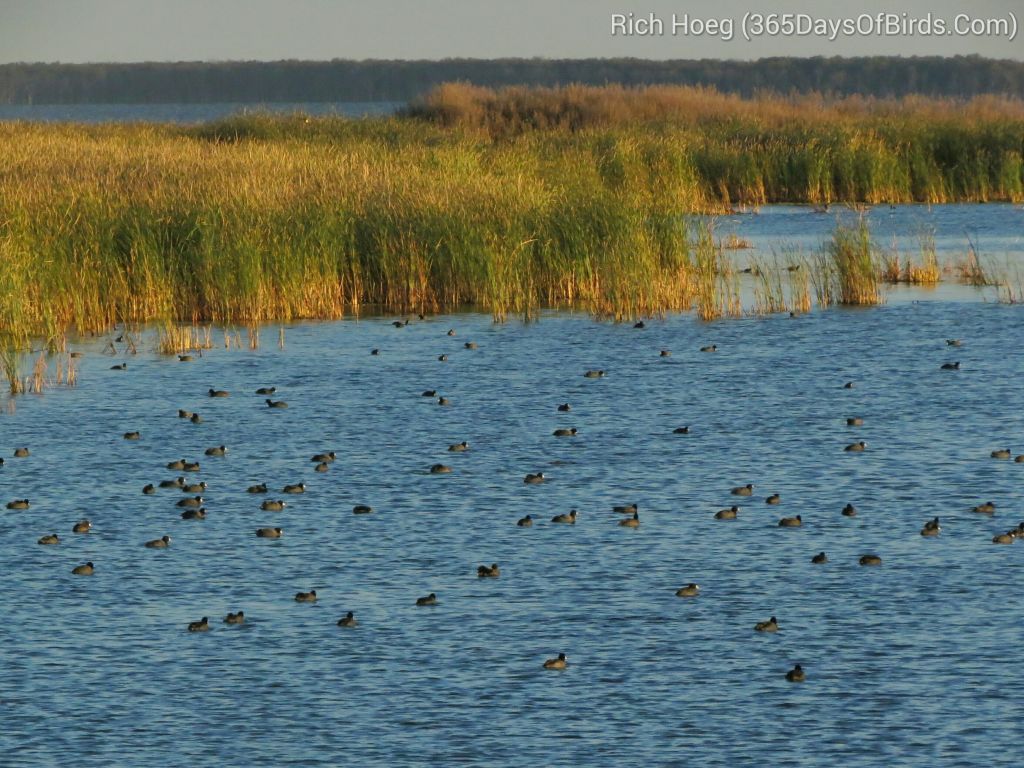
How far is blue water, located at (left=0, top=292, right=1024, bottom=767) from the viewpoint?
33.2ft

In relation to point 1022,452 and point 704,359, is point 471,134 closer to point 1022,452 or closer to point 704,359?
point 704,359

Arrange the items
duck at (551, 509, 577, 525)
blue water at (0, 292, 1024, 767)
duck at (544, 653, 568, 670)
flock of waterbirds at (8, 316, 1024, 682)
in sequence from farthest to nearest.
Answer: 1. duck at (551, 509, 577, 525)
2. flock of waterbirds at (8, 316, 1024, 682)
3. duck at (544, 653, 568, 670)
4. blue water at (0, 292, 1024, 767)

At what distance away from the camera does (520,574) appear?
44.4 feet

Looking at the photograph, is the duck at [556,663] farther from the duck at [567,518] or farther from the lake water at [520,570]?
the duck at [567,518]

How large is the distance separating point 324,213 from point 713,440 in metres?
12.3

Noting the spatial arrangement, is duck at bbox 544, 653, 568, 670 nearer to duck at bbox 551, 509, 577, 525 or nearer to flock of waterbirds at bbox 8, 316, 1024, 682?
flock of waterbirds at bbox 8, 316, 1024, 682

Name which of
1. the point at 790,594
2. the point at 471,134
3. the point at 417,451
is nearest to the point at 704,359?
the point at 417,451

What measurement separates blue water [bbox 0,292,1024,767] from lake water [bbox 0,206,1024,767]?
0.04m

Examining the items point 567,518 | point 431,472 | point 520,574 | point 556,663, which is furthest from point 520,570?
point 431,472

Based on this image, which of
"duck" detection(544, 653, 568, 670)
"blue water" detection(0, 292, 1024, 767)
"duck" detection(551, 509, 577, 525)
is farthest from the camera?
"duck" detection(551, 509, 577, 525)

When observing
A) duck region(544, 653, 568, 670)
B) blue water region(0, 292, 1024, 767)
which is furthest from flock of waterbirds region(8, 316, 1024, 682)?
blue water region(0, 292, 1024, 767)

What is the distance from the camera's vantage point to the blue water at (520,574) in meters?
10.1

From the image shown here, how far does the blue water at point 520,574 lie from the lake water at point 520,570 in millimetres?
37

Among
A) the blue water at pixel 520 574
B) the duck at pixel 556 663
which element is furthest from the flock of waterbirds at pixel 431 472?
the blue water at pixel 520 574
